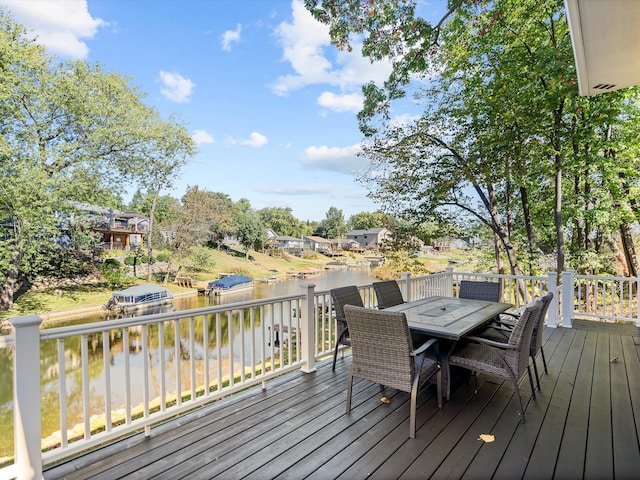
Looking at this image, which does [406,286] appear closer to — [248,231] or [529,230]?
[529,230]

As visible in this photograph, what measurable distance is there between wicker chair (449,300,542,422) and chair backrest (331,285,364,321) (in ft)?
4.12

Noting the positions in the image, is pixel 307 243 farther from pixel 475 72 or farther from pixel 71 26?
pixel 475 72

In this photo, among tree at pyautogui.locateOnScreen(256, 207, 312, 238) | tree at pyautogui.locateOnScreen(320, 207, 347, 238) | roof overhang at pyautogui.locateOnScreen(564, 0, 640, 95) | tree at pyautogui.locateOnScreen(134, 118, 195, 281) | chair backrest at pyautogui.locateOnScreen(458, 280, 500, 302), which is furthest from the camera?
tree at pyautogui.locateOnScreen(320, 207, 347, 238)

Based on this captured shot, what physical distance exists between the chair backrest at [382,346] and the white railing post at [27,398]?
198 centimetres

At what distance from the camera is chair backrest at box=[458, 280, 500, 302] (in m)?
4.72

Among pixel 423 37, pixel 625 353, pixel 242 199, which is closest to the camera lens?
pixel 625 353

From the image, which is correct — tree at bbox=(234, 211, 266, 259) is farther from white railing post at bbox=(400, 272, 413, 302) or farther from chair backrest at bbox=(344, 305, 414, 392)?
chair backrest at bbox=(344, 305, 414, 392)

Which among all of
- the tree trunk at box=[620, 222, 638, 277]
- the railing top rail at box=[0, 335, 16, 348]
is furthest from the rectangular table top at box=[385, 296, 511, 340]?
the tree trunk at box=[620, 222, 638, 277]

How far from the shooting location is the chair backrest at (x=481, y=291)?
472 cm

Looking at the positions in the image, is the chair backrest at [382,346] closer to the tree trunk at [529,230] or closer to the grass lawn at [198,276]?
the tree trunk at [529,230]

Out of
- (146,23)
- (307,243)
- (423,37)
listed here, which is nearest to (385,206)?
(423,37)

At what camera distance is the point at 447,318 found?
129 inches

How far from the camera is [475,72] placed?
8.97m

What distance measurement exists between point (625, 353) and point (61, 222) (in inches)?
815
